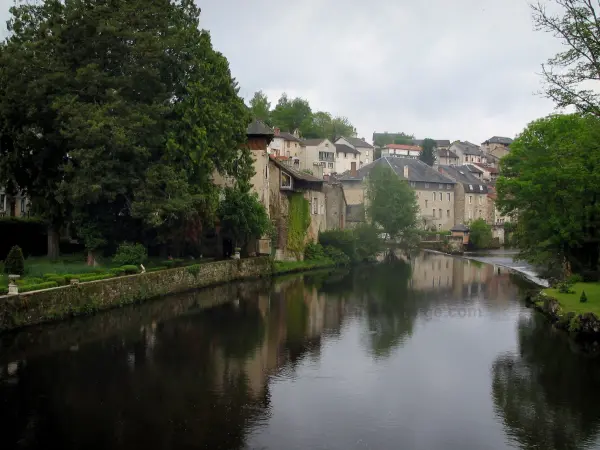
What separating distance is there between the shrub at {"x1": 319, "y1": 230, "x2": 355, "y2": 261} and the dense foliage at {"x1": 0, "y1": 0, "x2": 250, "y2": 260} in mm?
24400

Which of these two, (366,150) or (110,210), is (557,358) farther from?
(366,150)

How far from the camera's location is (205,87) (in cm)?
3584

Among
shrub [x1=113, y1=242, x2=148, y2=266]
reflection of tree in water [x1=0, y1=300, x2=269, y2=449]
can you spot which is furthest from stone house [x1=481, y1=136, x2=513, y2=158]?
reflection of tree in water [x1=0, y1=300, x2=269, y2=449]

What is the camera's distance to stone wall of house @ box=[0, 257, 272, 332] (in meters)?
23.1

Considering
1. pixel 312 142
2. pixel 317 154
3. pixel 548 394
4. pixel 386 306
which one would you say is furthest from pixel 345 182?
pixel 548 394

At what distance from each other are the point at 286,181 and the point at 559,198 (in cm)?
2271

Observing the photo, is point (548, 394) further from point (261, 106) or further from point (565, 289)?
point (261, 106)

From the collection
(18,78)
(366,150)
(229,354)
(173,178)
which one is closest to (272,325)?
(229,354)

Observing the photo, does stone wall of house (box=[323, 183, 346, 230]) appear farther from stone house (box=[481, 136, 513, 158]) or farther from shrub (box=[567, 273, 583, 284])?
stone house (box=[481, 136, 513, 158])

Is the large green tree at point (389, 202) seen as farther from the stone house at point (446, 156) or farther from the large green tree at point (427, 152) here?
the stone house at point (446, 156)

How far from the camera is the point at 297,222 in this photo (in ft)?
178

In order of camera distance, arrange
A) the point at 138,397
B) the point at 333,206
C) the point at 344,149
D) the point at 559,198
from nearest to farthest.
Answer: the point at 138,397
the point at 559,198
the point at 333,206
the point at 344,149

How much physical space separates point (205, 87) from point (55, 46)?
26.2ft

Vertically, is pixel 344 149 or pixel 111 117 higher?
pixel 344 149
